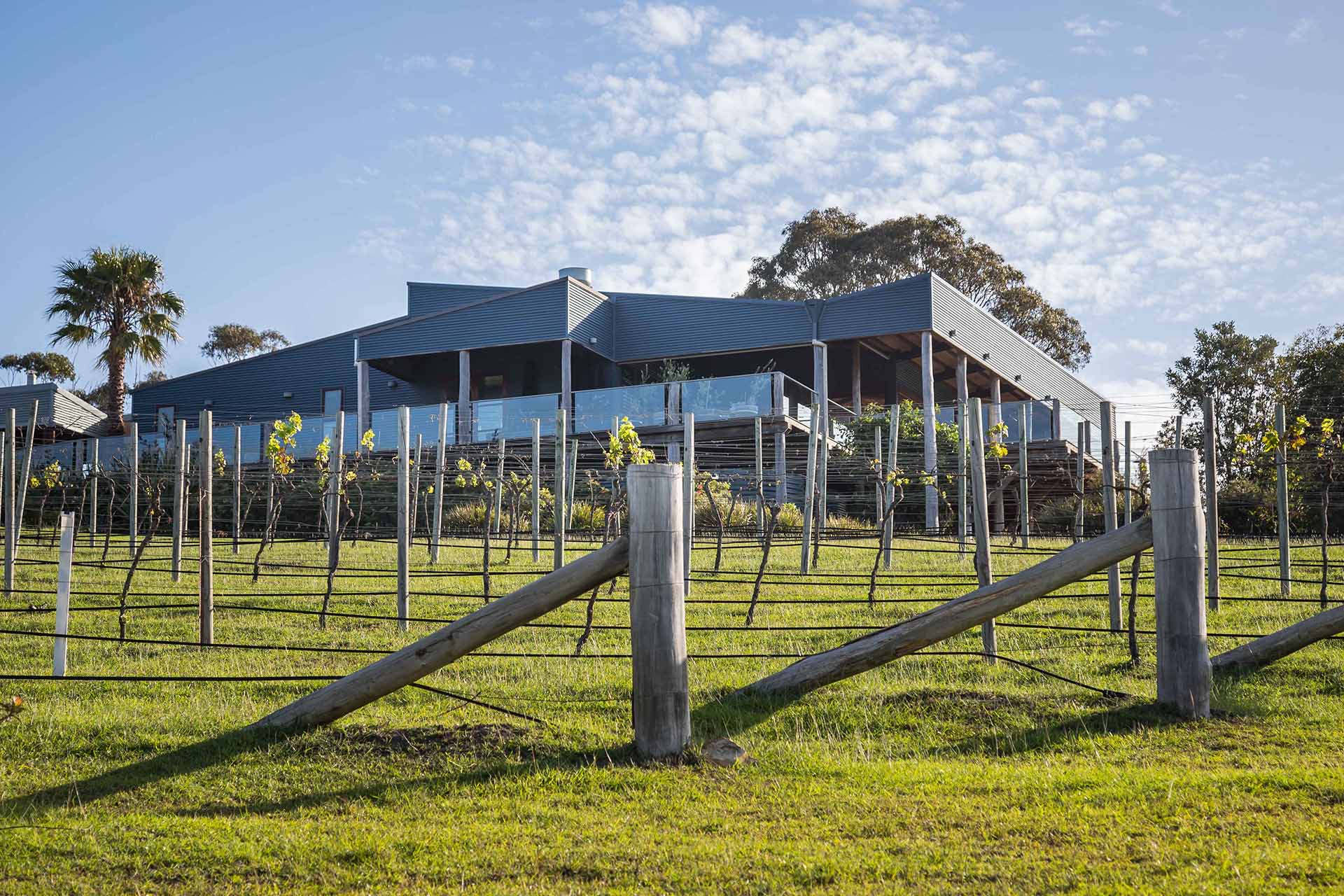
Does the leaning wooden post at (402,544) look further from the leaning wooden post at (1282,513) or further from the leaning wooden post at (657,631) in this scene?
the leaning wooden post at (1282,513)

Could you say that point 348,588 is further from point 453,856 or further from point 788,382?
point 788,382

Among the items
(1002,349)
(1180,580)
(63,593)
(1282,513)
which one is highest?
(1002,349)

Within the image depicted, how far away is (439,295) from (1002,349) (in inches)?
644

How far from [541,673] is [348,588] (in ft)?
18.1

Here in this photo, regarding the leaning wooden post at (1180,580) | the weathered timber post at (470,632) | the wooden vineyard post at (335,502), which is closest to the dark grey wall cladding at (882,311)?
the wooden vineyard post at (335,502)

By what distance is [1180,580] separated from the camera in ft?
18.6

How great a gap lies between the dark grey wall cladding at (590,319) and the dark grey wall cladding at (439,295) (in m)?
4.97

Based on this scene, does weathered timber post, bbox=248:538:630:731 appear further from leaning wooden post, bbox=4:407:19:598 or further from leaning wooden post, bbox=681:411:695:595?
leaning wooden post, bbox=4:407:19:598

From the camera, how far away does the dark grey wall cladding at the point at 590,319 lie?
26.3 meters

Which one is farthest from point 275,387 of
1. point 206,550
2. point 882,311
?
point 206,550

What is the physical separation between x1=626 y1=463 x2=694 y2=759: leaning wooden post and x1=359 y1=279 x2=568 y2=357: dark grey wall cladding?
20981 mm

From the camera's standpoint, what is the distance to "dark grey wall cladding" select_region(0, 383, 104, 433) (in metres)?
37.9

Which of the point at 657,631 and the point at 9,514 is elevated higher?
the point at 9,514

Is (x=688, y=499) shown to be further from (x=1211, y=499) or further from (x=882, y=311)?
(x=882, y=311)
